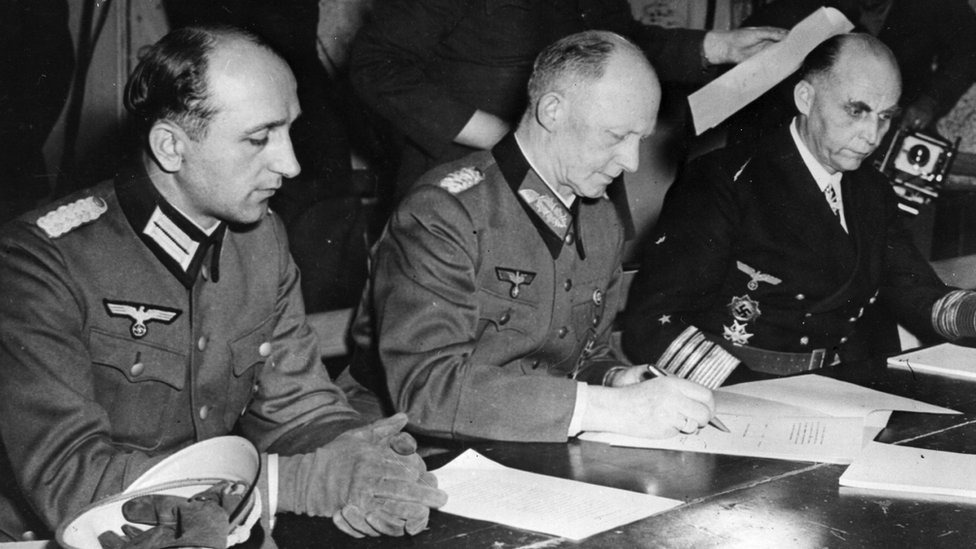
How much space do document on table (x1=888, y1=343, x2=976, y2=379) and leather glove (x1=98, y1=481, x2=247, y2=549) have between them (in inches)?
66.4

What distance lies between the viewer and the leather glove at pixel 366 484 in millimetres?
1276

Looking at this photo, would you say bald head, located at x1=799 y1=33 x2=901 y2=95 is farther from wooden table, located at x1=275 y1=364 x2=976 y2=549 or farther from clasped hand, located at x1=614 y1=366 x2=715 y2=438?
clasped hand, located at x1=614 y1=366 x2=715 y2=438

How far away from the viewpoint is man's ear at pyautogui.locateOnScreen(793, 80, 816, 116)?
9.52 feet

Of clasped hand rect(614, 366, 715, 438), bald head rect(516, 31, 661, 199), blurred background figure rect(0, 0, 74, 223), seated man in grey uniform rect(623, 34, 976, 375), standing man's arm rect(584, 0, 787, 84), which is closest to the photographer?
clasped hand rect(614, 366, 715, 438)

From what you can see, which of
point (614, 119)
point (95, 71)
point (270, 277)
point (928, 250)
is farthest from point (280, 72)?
point (928, 250)

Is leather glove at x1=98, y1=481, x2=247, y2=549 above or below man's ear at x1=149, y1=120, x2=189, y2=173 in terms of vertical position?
below

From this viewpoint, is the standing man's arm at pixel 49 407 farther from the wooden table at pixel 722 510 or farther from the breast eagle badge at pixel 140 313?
the wooden table at pixel 722 510

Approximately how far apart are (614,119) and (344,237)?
227cm

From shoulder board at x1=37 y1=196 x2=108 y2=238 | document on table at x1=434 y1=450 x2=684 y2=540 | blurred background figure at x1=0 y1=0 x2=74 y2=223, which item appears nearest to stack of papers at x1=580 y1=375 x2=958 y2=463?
document on table at x1=434 y1=450 x2=684 y2=540

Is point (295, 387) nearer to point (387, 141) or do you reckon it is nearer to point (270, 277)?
point (270, 277)

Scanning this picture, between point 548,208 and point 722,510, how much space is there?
36.2 inches

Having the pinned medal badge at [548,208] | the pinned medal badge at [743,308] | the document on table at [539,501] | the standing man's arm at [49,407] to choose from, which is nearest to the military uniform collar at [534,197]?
the pinned medal badge at [548,208]

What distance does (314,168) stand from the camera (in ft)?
13.5

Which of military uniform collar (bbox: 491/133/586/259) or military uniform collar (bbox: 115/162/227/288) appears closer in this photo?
military uniform collar (bbox: 115/162/227/288)
